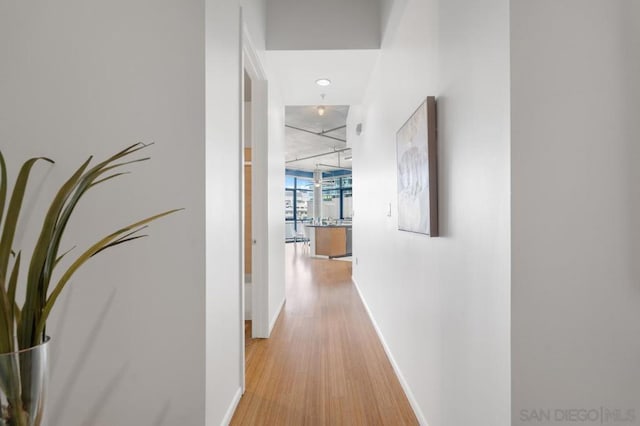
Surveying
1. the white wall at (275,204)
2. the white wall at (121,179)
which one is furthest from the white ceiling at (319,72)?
the white wall at (121,179)

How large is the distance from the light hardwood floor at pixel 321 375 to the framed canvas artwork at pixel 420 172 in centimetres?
108

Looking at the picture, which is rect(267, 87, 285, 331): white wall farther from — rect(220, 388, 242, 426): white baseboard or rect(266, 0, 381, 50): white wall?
rect(220, 388, 242, 426): white baseboard

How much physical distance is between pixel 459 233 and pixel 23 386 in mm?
1365

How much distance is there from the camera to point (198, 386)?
54.4 inches

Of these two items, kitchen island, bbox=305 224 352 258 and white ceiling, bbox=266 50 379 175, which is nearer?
white ceiling, bbox=266 50 379 175

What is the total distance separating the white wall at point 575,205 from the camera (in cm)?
90

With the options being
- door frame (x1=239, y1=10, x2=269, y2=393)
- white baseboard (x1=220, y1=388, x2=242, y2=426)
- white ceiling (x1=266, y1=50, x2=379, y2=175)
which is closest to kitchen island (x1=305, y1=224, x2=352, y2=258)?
white ceiling (x1=266, y1=50, x2=379, y2=175)

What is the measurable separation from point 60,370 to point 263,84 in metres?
2.58

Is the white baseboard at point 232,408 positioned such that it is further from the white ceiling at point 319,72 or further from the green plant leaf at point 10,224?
the white ceiling at point 319,72

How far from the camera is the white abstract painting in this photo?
5.14 ft

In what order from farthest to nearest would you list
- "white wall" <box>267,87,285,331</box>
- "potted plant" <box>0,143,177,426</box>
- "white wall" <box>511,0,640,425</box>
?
1. "white wall" <box>267,87,285,331</box>
2. "white wall" <box>511,0,640,425</box>
3. "potted plant" <box>0,143,177,426</box>

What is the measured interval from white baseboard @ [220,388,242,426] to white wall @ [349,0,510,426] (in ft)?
3.45

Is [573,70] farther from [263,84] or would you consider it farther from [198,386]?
[263,84]

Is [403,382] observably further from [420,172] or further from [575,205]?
[575,205]
